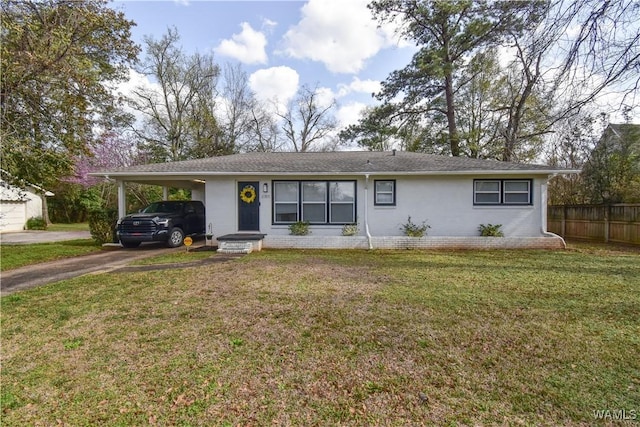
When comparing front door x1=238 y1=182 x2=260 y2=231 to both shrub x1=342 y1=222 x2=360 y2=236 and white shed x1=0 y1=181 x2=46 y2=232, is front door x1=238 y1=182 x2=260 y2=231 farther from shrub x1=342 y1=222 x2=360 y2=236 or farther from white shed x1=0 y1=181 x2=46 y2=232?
white shed x1=0 y1=181 x2=46 y2=232

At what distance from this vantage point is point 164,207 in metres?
11.3

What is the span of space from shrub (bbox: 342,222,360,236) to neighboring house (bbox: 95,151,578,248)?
0.51 feet

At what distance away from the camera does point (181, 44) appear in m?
22.6

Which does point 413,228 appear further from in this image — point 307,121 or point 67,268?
point 307,121

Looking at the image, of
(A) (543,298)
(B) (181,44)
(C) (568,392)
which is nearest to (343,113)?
(B) (181,44)

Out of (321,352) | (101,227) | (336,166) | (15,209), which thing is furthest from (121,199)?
(15,209)

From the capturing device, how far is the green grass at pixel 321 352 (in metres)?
2.38

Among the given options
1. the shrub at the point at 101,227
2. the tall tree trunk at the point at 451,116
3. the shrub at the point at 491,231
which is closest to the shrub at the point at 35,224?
the shrub at the point at 101,227

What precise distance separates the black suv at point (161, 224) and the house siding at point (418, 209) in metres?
1.28

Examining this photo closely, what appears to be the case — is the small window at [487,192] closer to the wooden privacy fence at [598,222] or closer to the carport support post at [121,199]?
the wooden privacy fence at [598,222]

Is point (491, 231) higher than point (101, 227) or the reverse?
the reverse

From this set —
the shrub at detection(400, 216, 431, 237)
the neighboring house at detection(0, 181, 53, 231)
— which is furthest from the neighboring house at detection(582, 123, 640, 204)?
the neighboring house at detection(0, 181, 53, 231)

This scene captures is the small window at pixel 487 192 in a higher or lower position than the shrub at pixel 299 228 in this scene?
higher

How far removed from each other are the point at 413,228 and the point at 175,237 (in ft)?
27.6
